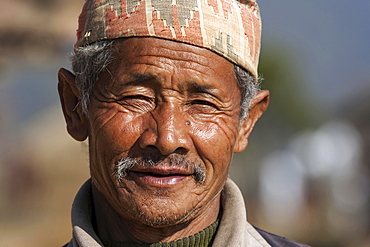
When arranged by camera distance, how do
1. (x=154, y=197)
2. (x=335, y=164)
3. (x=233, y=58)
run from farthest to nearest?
(x=335, y=164)
(x=233, y=58)
(x=154, y=197)

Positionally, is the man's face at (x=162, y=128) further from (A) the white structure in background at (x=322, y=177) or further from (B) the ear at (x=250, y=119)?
(A) the white structure in background at (x=322, y=177)

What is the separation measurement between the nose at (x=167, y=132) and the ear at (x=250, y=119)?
477 millimetres

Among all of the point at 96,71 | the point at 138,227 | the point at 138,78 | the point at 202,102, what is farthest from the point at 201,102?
the point at 138,227

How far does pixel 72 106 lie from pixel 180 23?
2.53 feet

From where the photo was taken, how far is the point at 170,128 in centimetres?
272

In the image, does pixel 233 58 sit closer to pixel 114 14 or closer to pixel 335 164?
pixel 114 14

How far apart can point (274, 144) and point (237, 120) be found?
1232 centimetres

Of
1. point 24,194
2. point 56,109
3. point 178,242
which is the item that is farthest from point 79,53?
point 56,109

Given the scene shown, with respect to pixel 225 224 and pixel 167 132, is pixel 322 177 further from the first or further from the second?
pixel 167 132

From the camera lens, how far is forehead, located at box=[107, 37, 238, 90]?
2.82 meters

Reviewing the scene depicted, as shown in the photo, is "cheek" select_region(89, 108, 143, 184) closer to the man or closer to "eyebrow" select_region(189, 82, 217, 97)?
the man

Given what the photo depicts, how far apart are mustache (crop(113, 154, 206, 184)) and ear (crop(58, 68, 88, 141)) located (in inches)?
16.2

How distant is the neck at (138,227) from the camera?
2.99m

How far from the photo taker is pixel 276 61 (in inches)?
739
